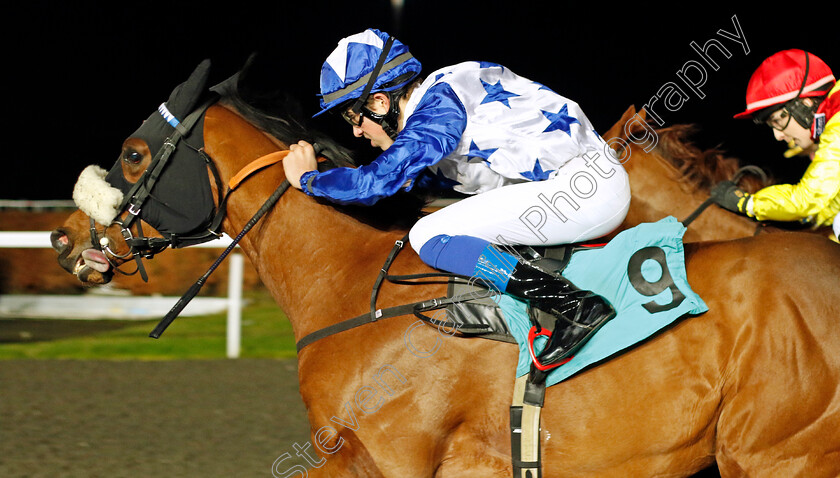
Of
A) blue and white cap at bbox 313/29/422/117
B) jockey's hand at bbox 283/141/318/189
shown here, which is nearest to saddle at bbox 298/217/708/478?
jockey's hand at bbox 283/141/318/189

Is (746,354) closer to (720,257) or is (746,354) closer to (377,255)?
(720,257)

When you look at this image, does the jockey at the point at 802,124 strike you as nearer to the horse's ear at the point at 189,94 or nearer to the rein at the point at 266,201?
the rein at the point at 266,201

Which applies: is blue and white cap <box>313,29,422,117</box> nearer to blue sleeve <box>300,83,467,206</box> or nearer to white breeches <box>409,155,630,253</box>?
blue sleeve <box>300,83,467,206</box>

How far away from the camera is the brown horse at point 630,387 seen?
6.83 ft

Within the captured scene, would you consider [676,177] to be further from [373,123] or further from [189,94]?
[189,94]

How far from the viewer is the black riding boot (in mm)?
2127

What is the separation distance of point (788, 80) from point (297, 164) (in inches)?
76.9

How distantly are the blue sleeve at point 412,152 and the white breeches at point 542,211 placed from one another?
0.21m

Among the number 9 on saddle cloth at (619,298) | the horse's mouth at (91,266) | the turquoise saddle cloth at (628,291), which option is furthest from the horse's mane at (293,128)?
the horse's mouth at (91,266)

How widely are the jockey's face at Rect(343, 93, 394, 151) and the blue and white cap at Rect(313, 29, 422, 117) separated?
0.16ft

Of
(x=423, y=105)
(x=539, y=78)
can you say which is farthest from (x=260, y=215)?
(x=539, y=78)

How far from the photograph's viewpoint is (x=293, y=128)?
2.78 meters

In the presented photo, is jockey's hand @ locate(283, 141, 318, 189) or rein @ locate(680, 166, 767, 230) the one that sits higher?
jockey's hand @ locate(283, 141, 318, 189)

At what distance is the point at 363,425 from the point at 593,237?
37.0 inches
